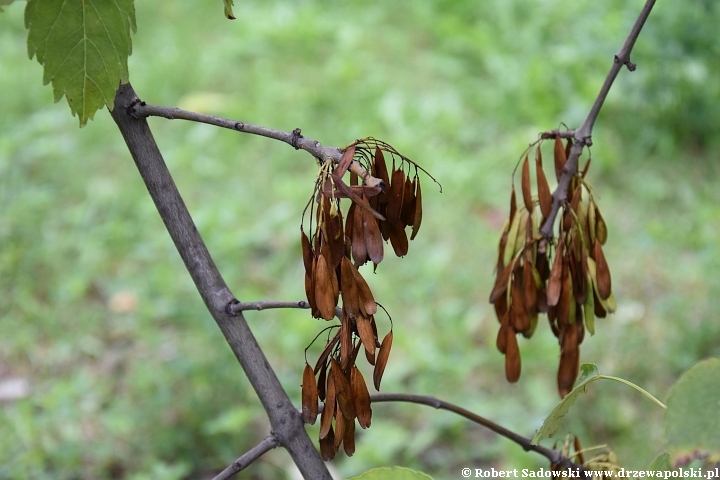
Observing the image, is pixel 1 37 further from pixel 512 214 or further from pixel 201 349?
pixel 512 214

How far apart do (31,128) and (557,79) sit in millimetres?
2338

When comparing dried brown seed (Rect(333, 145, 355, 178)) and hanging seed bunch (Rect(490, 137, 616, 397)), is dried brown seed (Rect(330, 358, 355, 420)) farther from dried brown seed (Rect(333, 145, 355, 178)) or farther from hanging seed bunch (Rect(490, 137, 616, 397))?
hanging seed bunch (Rect(490, 137, 616, 397))

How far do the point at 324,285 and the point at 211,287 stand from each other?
181 millimetres

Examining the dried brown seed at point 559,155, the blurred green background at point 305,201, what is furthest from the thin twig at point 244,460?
the blurred green background at point 305,201

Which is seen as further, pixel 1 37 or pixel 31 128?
pixel 1 37

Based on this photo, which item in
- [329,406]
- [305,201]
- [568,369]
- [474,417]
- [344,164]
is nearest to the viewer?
[344,164]

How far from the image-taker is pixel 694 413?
0.64 meters

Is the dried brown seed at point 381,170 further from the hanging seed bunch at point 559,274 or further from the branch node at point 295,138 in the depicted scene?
the hanging seed bunch at point 559,274

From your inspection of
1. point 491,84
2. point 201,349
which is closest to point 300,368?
point 201,349

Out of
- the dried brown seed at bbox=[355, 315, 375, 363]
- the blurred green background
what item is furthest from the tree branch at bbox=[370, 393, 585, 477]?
the blurred green background

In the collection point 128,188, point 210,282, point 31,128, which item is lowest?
point 210,282

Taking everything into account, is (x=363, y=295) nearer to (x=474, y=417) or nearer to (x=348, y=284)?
(x=348, y=284)

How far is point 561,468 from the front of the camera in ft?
3.02

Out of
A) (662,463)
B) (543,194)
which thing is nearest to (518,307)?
(543,194)
